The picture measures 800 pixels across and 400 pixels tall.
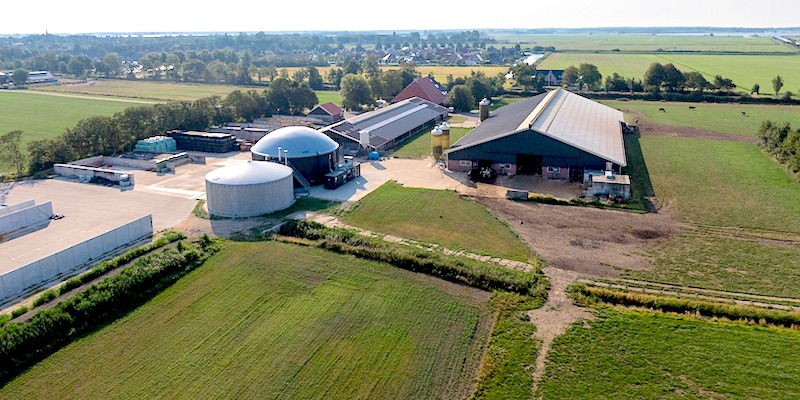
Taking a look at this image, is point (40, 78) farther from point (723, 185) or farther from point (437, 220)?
point (723, 185)

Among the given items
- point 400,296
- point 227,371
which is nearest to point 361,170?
point 400,296

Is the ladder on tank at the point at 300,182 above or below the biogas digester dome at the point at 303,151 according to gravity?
below

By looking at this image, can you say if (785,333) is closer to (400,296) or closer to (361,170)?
(400,296)

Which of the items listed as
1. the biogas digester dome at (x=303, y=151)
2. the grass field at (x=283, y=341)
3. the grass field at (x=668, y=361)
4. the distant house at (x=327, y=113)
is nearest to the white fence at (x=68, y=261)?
the grass field at (x=283, y=341)

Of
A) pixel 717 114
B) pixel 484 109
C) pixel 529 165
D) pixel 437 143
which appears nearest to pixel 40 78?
pixel 484 109

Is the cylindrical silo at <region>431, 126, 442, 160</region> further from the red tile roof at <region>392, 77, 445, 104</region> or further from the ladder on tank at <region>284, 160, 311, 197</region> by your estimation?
the red tile roof at <region>392, 77, 445, 104</region>

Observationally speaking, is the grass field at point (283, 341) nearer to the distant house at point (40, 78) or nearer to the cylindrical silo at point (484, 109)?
the cylindrical silo at point (484, 109)
